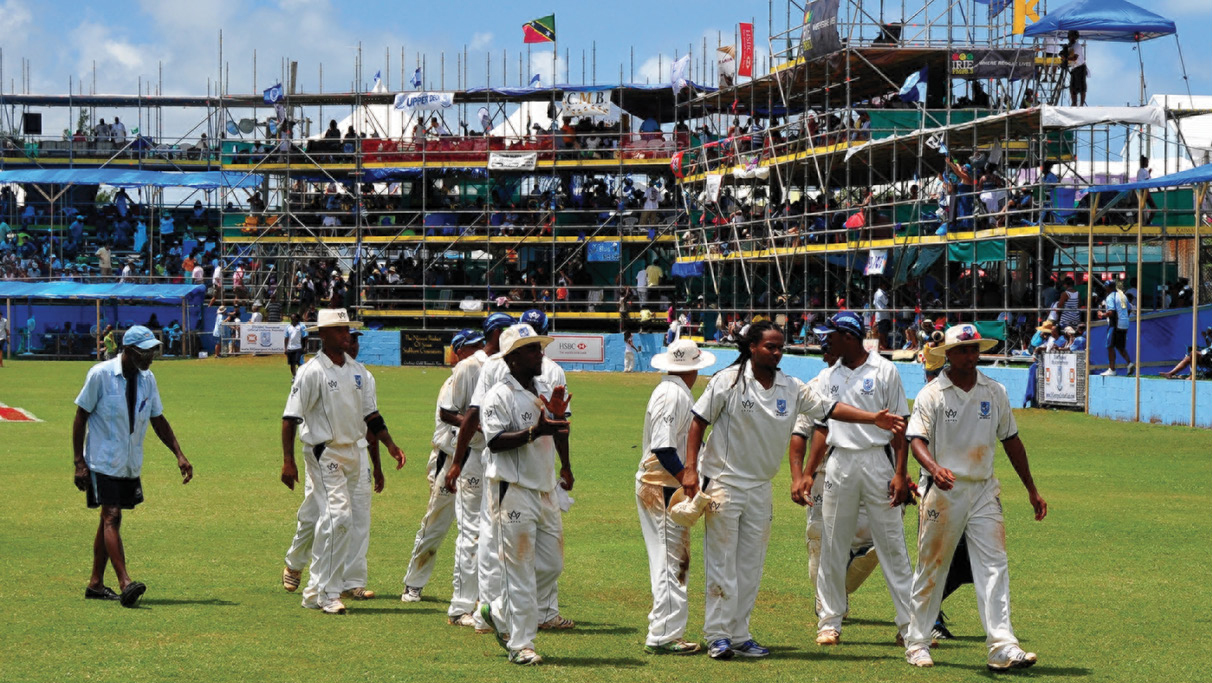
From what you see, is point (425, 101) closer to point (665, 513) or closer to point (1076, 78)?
point (1076, 78)

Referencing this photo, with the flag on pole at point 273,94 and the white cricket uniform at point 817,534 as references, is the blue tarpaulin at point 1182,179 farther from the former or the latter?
the flag on pole at point 273,94

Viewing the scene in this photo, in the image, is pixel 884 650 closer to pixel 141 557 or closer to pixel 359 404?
pixel 359 404

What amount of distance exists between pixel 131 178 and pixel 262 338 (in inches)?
452

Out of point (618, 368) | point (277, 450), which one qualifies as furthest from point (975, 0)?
point (277, 450)

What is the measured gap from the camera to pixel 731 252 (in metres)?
50.0

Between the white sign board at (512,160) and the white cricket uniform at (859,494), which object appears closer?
the white cricket uniform at (859,494)

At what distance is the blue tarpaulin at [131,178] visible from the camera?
61.7 metres

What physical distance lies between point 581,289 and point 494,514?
157 ft

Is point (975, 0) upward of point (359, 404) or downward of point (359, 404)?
upward

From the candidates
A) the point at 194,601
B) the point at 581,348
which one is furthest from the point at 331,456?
the point at 581,348

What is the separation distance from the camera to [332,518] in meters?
10.5

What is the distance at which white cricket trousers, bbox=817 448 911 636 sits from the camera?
31.2 ft

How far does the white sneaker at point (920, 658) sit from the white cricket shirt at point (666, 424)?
1808mm

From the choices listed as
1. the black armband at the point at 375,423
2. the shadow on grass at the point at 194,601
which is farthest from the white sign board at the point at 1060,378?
the shadow on grass at the point at 194,601
